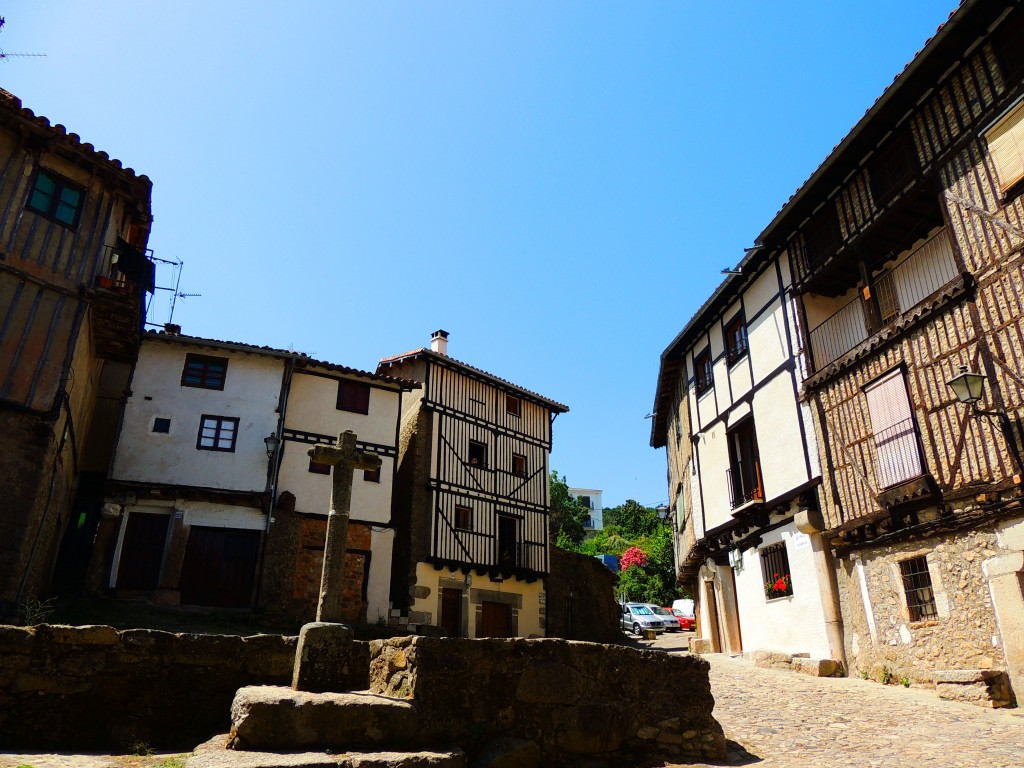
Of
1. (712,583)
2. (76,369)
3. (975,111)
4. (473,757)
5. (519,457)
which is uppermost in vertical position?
(975,111)

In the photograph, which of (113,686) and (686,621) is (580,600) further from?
(113,686)

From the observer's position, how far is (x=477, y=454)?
23.1 metres

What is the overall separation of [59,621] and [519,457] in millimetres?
14622

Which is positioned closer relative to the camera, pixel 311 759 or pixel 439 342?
pixel 311 759

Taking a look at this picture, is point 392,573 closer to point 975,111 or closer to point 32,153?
point 32,153

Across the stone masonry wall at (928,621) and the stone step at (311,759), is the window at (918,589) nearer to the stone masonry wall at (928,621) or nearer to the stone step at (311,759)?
the stone masonry wall at (928,621)

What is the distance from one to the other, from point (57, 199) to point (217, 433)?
726cm

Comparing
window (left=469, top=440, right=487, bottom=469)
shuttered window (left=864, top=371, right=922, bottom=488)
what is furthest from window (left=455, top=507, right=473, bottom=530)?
shuttered window (left=864, top=371, right=922, bottom=488)

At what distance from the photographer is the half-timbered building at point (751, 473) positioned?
13.7 meters

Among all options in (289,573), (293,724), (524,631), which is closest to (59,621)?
(289,573)

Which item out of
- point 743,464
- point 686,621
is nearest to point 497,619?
point 743,464

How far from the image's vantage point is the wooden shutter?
10.1 m

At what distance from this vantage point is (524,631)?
72.6ft

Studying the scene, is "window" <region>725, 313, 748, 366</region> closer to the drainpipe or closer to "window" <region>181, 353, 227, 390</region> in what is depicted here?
the drainpipe
